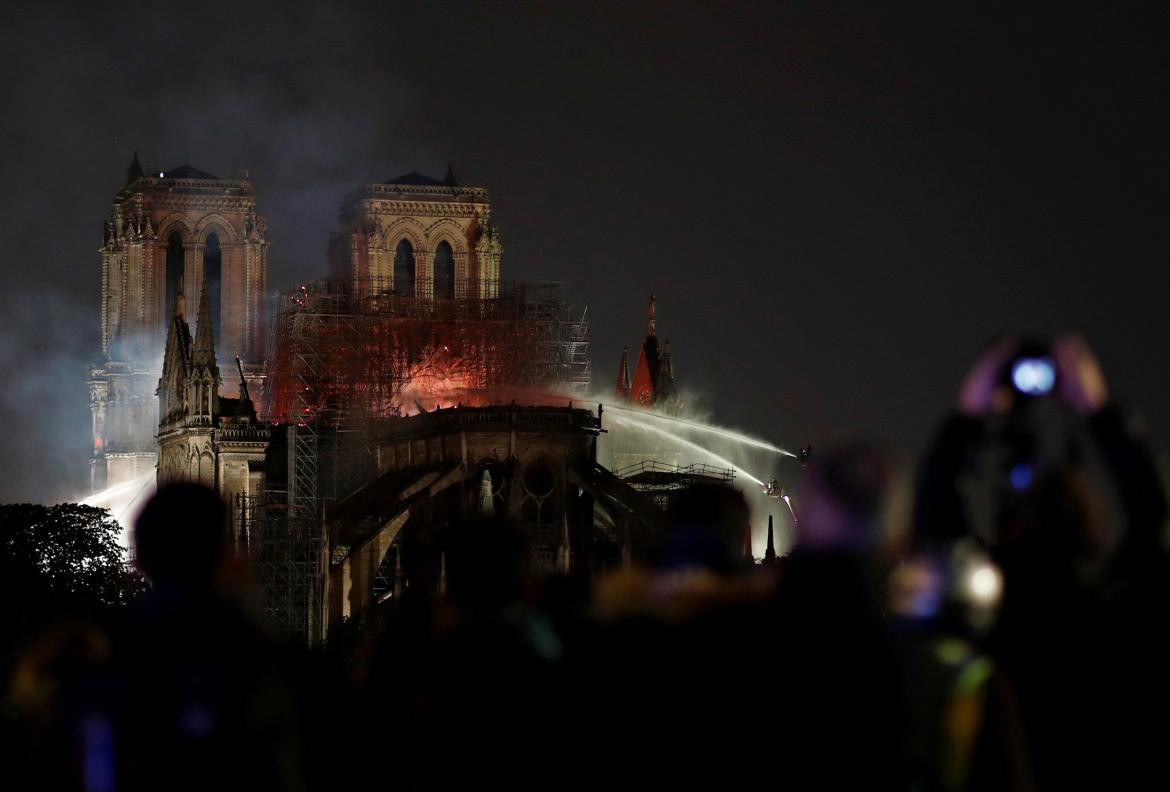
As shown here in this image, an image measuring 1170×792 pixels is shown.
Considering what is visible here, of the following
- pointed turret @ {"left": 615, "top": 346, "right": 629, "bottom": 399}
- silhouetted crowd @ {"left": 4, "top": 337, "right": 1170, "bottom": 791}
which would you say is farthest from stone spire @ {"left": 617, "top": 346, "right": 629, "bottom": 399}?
silhouetted crowd @ {"left": 4, "top": 337, "right": 1170, "bottom": 791}

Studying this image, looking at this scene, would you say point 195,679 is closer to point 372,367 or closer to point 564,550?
point 564,550

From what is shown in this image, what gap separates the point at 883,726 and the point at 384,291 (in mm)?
95442

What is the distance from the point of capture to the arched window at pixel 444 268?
112 m

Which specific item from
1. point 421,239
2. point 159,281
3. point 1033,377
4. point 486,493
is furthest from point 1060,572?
point 159,281

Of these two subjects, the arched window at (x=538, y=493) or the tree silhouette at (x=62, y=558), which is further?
the arched window at (x=538, y=493)

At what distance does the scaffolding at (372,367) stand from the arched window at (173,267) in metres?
13.4

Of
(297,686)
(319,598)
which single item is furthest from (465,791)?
(319,598)

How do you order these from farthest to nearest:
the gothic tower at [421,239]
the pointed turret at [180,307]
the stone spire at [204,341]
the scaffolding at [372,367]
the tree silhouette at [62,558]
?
the gothic tower at [421,239]
the pointed turret at [180,307]
the stone spire at [204,341]
the scaffolding at [372,367]
the tree silhouette at [62,558]

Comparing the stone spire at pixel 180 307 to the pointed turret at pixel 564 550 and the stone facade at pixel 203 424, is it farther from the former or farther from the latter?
the pointed turret at pixel 564 550

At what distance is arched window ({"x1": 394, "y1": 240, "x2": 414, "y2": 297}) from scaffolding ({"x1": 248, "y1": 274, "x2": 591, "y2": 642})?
18.5 feet

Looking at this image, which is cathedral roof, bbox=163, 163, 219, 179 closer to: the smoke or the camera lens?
the smoke

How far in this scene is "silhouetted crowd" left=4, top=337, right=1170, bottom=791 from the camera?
933cm

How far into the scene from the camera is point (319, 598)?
273 feet

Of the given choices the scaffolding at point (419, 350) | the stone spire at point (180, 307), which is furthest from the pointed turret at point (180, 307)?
the scaffolding at point (419, 350)
